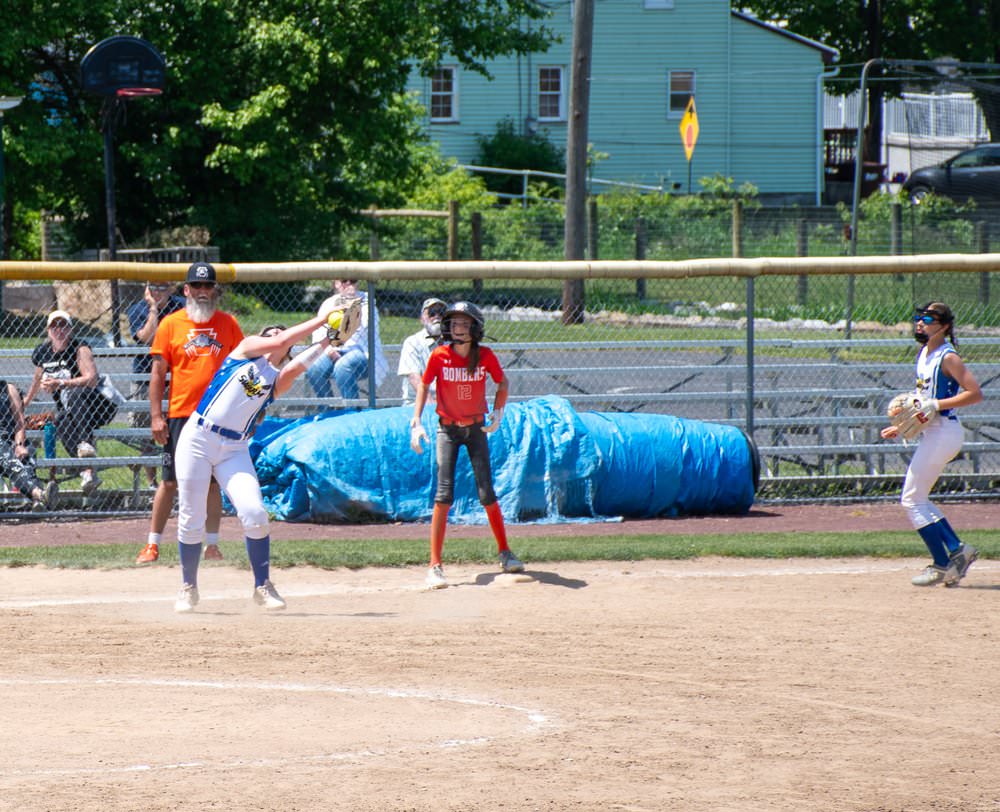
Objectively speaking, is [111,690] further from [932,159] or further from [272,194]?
[932,159]

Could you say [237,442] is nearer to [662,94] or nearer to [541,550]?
[541,550]

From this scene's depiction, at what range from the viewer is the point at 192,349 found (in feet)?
31.0

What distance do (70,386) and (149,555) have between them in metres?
2.12

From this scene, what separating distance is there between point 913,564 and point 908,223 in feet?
53.6

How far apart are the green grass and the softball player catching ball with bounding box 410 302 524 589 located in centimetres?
81

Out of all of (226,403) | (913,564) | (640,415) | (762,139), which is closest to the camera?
(226,403)

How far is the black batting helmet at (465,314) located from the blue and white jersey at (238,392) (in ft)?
4.96

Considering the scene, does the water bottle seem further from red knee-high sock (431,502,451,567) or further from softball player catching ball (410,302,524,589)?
red knee-high sock (431,502,451,567)

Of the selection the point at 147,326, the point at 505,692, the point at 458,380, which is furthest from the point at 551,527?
the point at 505,692

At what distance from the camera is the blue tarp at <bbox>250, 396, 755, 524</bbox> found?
450 inches

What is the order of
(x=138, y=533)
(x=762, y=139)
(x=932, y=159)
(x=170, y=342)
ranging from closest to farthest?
(x=170, y=342)
(x=138, y=533)
(x=932, y=159)
(x=762, y=139)

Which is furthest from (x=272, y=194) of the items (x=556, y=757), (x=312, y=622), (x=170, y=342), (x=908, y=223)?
(x=556, y=757)

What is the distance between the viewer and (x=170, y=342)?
9508mm

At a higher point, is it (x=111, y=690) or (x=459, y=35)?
(x=459, y=35)
